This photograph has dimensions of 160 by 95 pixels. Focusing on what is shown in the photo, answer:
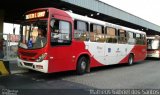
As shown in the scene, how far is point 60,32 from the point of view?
35.7 feet

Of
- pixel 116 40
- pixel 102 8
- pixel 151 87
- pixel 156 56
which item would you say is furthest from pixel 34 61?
pixel 156 56

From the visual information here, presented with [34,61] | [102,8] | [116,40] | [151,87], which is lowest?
[151,87]

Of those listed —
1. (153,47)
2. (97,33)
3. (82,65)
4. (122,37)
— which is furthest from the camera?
(153,47)

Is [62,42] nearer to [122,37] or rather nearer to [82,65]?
[82,65]

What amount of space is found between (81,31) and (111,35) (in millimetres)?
3462

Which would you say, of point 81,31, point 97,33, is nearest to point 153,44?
point 97,33

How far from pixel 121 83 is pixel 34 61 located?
3.77 metres

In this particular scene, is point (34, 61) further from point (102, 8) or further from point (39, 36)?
point (102, 8)

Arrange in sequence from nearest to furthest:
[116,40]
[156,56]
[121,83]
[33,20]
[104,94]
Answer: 1. [104,94]
2. [121,83]
3. [33,20]
4. [116,40]
5. [156,56]

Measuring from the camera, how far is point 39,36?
10.6 m

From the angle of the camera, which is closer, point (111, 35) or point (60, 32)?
point (60, 32)

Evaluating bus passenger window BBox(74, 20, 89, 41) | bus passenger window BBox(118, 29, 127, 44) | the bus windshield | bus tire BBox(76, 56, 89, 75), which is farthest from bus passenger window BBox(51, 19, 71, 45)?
bus passenger window BBox(118, 29, 127, 44)

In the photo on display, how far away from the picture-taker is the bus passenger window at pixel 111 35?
14883 mm

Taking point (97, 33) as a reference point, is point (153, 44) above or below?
below
